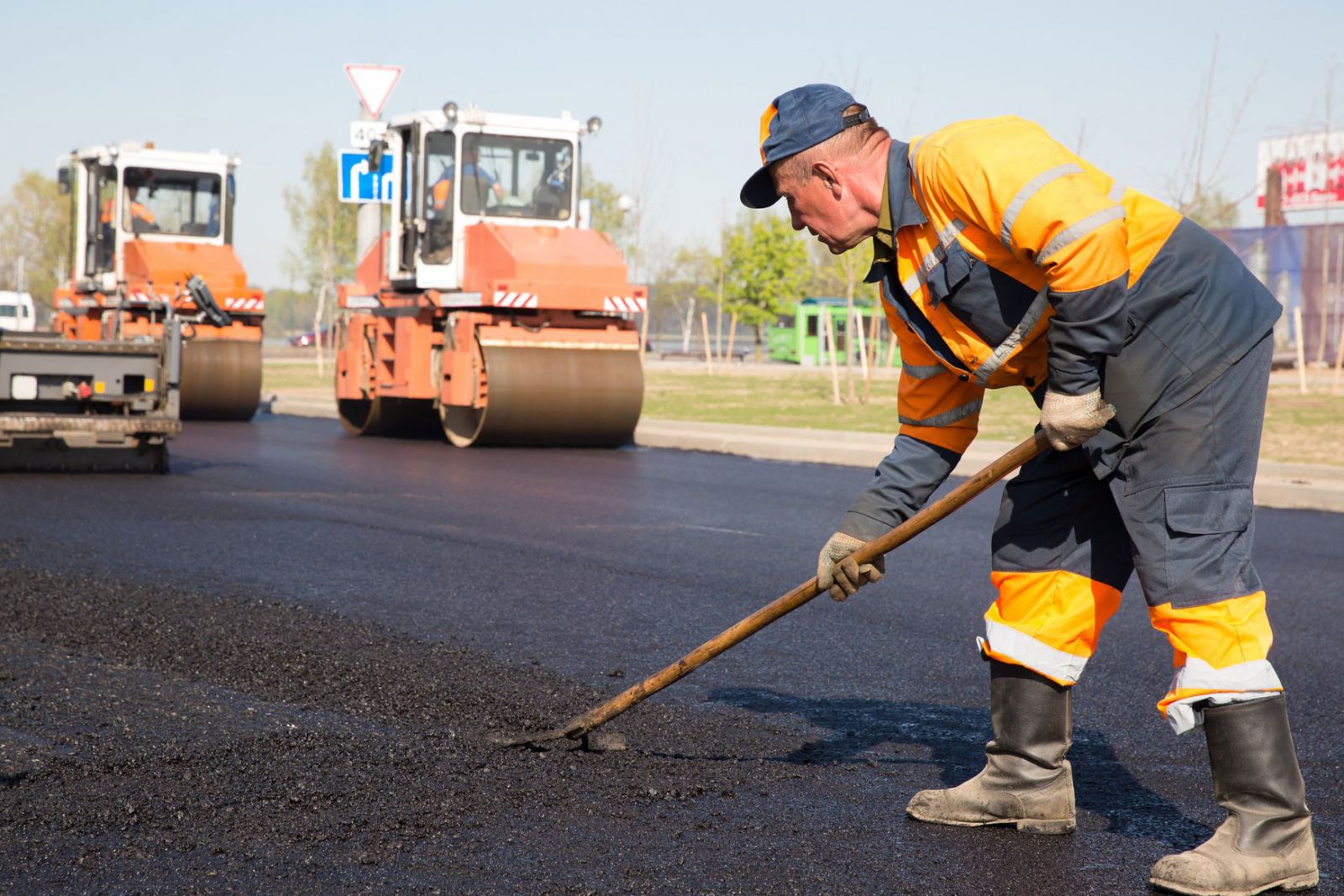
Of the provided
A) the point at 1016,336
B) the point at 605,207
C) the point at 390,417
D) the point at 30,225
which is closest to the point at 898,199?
the point at 1016,336

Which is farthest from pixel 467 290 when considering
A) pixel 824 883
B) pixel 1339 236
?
pixel 1339 236

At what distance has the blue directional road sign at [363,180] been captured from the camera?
14.8 metres

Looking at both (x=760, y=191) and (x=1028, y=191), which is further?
(x=760, y=191)

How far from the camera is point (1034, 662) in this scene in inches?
130

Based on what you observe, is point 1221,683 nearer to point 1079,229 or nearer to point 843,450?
point 1079,229

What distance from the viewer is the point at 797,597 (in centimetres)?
354

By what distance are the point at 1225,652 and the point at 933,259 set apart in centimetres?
94

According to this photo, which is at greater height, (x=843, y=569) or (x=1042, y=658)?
(x=843, y=569)

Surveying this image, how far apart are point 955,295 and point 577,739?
1537mm

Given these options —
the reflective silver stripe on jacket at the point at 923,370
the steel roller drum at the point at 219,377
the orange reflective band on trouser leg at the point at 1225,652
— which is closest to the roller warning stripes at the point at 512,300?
the steel roller drum at the point at 219,377

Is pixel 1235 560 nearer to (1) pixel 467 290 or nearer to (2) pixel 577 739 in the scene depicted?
(2) pixel 577 739

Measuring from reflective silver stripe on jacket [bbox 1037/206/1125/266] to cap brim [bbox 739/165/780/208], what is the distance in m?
0.66

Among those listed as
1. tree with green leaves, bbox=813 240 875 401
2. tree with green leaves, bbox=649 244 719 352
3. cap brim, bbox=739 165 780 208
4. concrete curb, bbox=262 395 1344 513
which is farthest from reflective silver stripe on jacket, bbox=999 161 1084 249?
tree with green leaves, bbox=649 244 719 352

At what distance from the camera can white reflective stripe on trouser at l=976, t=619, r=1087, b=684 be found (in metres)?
3.29
